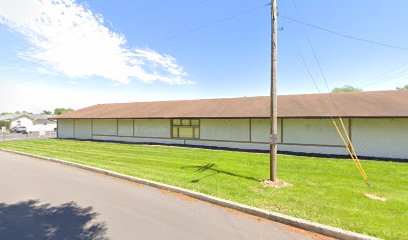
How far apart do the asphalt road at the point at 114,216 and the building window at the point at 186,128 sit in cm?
1074

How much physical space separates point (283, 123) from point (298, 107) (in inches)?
72.6

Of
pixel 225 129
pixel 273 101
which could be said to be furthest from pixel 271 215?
pixel 225 129

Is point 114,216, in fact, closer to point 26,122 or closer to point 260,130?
point 260,130

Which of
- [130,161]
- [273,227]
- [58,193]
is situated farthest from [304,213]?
[130,161]

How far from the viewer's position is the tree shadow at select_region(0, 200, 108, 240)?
4.75 m

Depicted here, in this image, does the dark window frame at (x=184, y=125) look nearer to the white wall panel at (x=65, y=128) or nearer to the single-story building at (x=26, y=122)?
the white wall panel at (x=65, y=128)

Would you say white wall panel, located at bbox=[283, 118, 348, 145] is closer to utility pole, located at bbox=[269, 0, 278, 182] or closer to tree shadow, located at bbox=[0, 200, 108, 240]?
utility pole, located at bbox=[269, 0, 278, 182]

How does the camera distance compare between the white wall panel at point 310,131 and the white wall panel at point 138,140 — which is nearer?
the white wall panel at point 310,131

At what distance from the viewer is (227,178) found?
879 cm

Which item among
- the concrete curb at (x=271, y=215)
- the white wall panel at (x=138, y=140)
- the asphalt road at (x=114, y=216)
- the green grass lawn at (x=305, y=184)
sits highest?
the white wall panel at (x=138, y=140)

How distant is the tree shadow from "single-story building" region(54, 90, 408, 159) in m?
12.2

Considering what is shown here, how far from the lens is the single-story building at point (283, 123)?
13.0 meters

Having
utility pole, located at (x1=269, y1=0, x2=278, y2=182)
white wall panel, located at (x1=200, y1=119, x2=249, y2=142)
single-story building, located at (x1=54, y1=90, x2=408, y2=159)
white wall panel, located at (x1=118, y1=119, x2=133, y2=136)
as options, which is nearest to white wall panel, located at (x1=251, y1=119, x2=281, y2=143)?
single-story building, located at (x1=54, y1=90, x2=408, y2=159)

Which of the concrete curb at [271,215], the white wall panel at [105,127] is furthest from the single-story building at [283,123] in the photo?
the concrete curb at [271,215]
